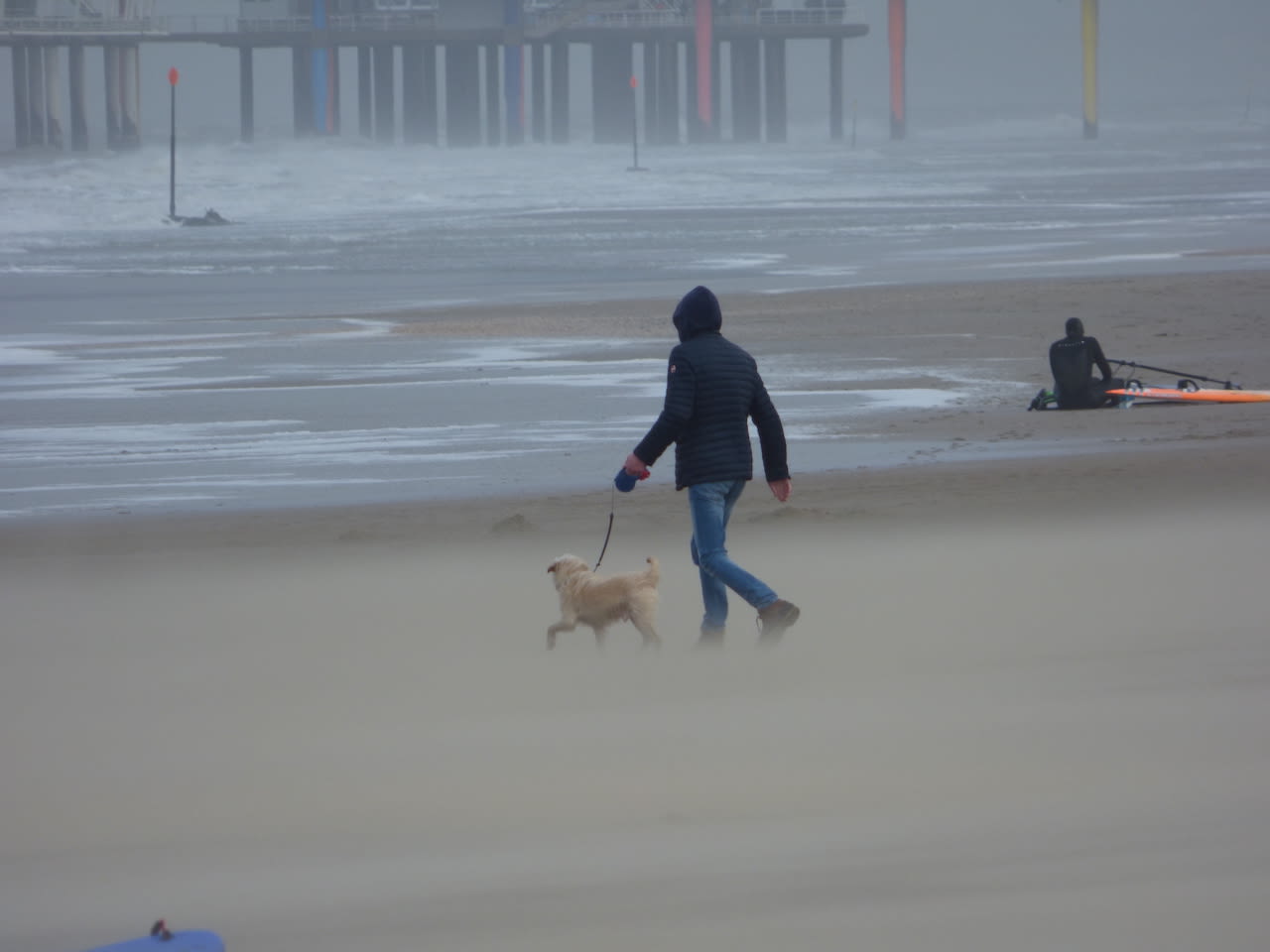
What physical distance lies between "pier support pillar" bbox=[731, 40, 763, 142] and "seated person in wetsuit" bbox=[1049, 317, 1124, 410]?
7285cm

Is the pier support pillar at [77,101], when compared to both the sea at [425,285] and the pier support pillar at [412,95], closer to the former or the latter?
the sea at [425,285]

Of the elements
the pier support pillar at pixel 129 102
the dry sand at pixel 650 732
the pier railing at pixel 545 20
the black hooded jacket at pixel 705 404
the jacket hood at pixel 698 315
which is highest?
the pier railing at pixel 545 20

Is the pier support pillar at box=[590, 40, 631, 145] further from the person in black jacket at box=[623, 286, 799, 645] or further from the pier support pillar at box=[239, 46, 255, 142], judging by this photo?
the person in black jacket at box=[623, 286, 799, 645]

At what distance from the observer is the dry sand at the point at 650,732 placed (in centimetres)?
375

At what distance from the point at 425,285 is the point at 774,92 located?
62326 millimetres

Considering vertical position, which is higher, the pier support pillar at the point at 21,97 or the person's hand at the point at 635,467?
the pier support pillar at the point at 21,97

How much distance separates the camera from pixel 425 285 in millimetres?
22422

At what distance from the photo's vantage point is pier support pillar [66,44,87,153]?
219ft

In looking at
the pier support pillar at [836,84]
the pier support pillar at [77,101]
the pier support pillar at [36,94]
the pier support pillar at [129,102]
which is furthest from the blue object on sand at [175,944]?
the pier support pillar at [836,84]

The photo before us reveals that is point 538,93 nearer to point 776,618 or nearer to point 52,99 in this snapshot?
point 52,99

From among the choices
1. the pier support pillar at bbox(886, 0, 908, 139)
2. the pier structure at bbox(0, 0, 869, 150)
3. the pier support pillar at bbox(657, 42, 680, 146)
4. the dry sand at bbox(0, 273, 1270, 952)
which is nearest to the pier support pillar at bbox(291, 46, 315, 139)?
the pier structure at bbox(0, 0, 869, 150)

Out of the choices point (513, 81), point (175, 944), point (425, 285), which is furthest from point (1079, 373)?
point (513, 81)

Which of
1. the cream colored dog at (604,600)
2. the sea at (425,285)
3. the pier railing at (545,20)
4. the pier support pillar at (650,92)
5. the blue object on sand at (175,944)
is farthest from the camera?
the pier support pillar at (650,92)

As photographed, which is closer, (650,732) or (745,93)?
A: (650,732)
